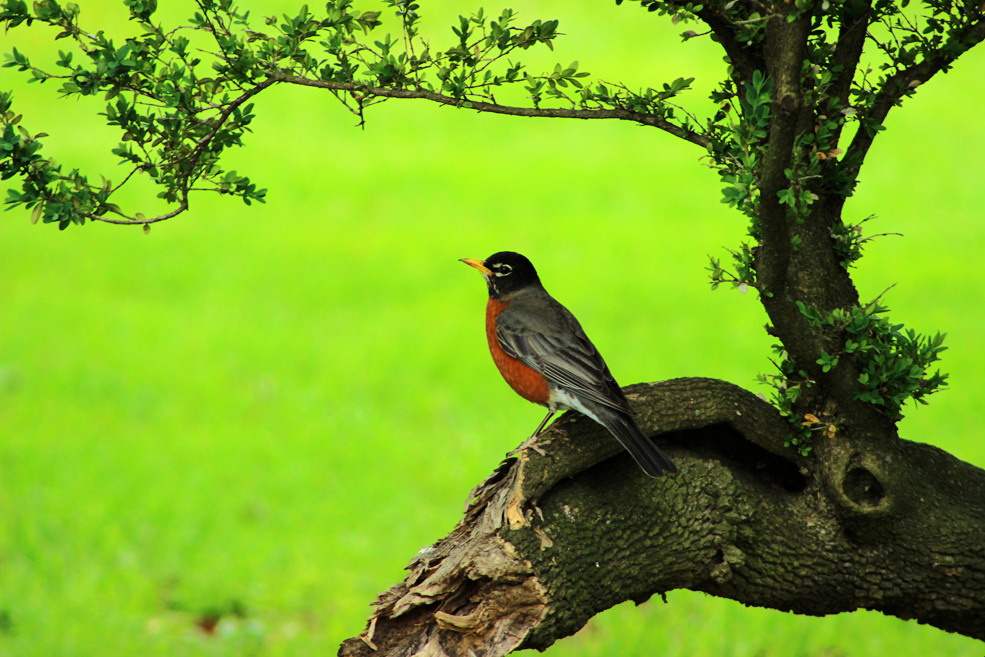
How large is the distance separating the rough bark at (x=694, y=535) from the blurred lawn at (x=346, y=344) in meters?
2.94

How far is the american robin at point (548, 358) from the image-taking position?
4.66 metres

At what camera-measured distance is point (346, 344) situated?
12938mm

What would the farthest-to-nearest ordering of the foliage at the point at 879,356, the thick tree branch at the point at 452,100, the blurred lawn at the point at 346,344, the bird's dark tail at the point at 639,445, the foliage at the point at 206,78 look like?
the blurred lawn at the point at 346,344, the bird's dark tail at the point at 639,445, the foliage at the point at 879,356, the thick tree branch at the point at 452,100, the foliage at the point at 206,78

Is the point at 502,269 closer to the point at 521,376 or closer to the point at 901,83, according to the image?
the point at 521,376

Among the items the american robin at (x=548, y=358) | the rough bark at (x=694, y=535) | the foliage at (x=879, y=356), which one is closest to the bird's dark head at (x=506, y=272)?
the american robin at (x=548, y=358)

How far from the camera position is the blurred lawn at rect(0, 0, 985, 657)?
8.32m

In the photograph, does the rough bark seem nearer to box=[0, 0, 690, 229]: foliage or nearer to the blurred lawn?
box=[0, 0, 690, 229]: foliage

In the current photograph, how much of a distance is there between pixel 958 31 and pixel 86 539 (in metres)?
7.84

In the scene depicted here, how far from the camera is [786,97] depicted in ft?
11.5

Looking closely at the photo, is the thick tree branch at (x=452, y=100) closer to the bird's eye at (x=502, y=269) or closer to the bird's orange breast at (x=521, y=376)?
the bird's orange breast at (x=521, y=376)

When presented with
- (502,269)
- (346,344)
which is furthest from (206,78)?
(346,344)

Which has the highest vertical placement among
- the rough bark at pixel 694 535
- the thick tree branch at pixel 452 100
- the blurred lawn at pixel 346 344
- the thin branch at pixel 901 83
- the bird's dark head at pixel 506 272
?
the blurred lawn at pixel 346 344

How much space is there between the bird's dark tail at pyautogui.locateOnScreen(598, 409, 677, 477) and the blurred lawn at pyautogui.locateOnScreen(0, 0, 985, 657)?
355 cm

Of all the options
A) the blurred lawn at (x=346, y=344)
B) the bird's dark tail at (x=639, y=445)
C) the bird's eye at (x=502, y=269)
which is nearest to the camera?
the bird's dark tail at (x=639, y=445)
